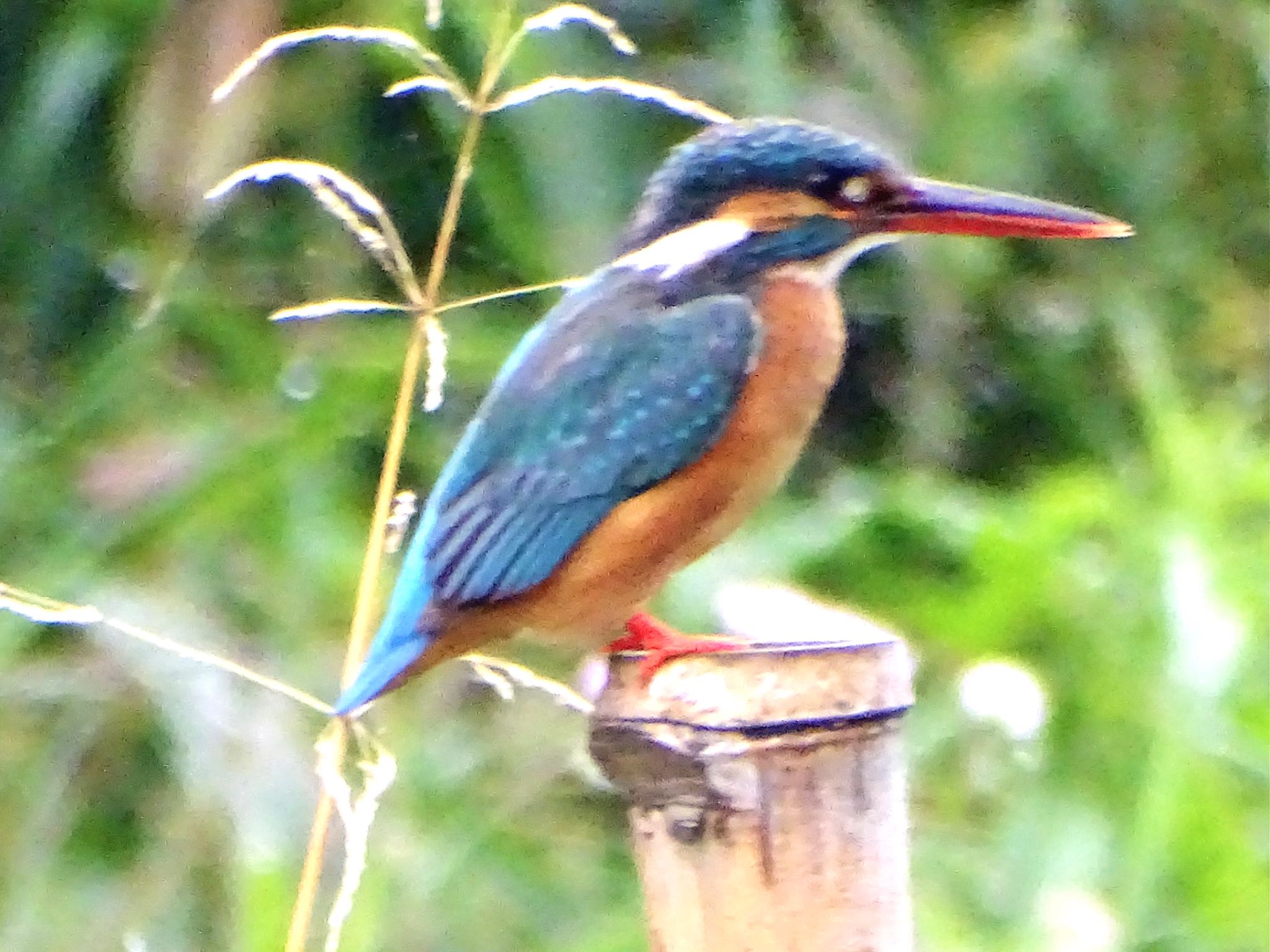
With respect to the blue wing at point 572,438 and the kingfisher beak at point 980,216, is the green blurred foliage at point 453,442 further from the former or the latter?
the kingfisher beak at point 980,216

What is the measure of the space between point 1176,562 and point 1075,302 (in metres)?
0.68

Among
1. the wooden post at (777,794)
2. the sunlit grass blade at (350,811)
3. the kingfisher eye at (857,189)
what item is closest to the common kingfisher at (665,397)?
the kingfisher eye at (857,189)

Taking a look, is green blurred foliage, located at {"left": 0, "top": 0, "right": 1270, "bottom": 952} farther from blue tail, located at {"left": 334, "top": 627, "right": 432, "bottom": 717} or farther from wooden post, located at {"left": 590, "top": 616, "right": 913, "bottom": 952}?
wooden post, located at {"left": 590, "top": 616, "right": 913, "bottom": 952}

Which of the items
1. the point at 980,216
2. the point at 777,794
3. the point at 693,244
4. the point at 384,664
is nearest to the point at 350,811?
the point at 384,664

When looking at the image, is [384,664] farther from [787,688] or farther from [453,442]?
[453,442]

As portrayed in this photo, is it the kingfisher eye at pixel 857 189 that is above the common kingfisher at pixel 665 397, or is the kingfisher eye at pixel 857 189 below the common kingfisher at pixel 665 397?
above

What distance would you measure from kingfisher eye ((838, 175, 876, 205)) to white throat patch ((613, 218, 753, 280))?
0.26ft

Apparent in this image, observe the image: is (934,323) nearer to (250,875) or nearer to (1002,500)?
(1002,500)

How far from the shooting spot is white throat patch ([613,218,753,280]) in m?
1.43

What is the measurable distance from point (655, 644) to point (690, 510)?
112 mm

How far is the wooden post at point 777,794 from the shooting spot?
930 mm

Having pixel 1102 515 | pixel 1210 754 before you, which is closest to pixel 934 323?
pixel 1102 515

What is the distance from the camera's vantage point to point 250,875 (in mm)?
1602

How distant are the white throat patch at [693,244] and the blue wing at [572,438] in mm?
38
